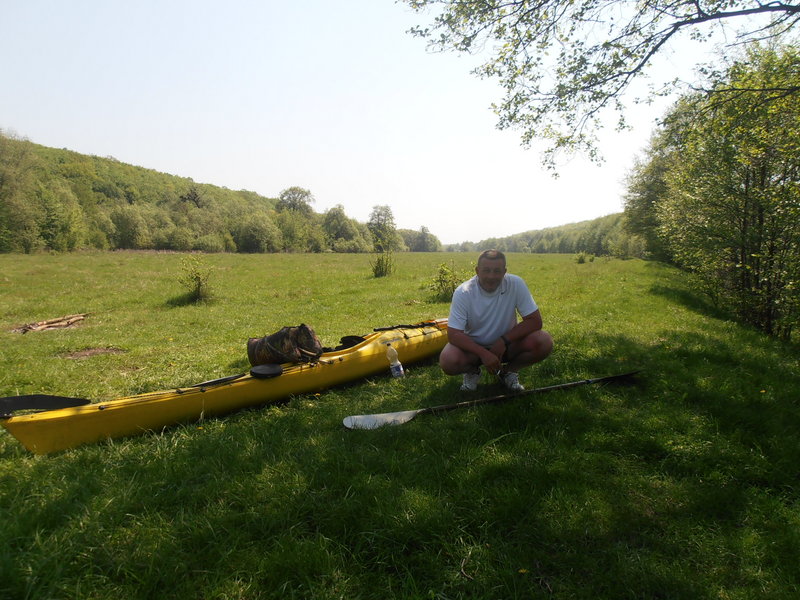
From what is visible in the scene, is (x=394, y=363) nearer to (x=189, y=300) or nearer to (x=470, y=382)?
(x=470, y=382)

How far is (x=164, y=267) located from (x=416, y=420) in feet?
65.8

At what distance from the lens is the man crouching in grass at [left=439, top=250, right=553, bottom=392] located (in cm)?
398

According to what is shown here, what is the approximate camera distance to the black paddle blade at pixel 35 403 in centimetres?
315

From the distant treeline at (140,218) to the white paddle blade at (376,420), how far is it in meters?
13.1

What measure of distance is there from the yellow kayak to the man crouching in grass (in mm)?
1315

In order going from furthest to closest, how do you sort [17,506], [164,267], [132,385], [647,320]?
[164,267], [647,320], [132,385], [17,506]

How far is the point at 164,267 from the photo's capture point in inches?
754

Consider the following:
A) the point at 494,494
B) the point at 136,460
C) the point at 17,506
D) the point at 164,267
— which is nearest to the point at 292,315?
the point at 136,460

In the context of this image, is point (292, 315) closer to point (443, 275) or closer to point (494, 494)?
point (443, 275)

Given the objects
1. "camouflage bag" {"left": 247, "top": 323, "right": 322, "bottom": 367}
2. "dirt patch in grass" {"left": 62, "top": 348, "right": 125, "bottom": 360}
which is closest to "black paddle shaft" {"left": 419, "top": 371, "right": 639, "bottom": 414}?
"camouflage bag" {"left": 247, "top": 323, "right": 322, "bottom": 367}

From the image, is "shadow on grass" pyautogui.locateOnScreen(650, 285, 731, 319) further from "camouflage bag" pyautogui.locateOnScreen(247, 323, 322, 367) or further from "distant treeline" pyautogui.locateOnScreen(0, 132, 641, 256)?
"distant treeline" pyautogui.locateOnScreen(0, 132, 641, 256)

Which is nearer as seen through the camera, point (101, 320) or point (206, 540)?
point (206, 540)

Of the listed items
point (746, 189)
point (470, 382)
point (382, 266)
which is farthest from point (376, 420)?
point (382, 266)

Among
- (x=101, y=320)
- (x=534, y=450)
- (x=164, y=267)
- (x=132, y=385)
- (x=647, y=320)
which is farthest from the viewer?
(x=164, y=267)
